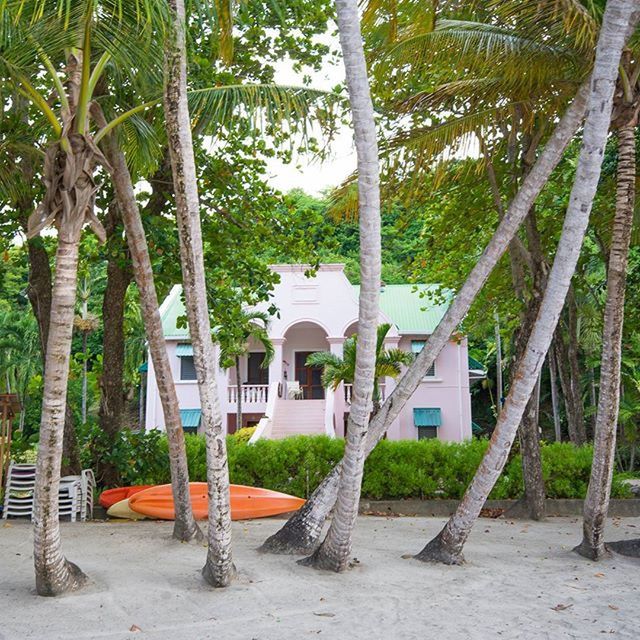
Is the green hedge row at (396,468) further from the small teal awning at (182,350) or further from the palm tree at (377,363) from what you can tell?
the small teal awning at (182,350)

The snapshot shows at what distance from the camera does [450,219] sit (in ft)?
54.1

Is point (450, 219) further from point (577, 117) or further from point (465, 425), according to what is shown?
point (465, 425)

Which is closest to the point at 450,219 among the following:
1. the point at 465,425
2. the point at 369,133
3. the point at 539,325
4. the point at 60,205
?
the point at 539,325

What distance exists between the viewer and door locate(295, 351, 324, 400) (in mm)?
30888

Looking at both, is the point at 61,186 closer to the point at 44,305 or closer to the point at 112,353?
the point at 44,305

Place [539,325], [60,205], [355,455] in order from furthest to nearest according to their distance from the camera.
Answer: [539,325], [355,455], [60,205]

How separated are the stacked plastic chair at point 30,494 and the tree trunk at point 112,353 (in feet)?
4.40

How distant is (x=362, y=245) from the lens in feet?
24.3

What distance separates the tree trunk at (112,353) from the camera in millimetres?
13359

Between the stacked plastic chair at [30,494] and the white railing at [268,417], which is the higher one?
the white railing at [268,417]

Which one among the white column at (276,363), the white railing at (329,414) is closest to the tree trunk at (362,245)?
the white railing at (329,414)

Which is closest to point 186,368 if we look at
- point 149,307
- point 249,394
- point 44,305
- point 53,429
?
point 249,394

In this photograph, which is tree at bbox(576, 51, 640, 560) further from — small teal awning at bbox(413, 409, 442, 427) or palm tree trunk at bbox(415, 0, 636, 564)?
small teal awning at bbox(413, 409, 442, 427)

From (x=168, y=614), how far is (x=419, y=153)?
22.2ft
